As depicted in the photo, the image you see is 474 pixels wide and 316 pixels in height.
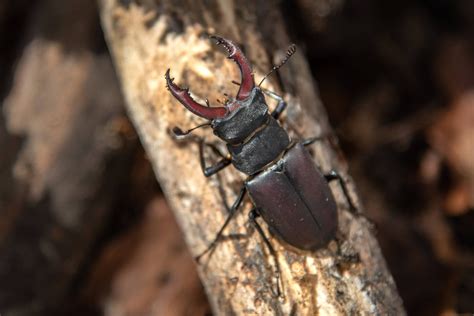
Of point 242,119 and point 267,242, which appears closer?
point 267,242

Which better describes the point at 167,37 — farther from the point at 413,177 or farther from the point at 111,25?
the point at 413,177

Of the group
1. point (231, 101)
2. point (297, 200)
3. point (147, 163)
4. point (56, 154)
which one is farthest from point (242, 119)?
point (147, 163)

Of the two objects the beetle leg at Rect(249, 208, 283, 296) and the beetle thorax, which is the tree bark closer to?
the beetle thorax

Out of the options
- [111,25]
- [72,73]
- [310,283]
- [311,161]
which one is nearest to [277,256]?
[310,283]

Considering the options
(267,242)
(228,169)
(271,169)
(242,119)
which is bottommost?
(267,242)

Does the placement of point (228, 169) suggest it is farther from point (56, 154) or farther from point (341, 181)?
point (56, 154)

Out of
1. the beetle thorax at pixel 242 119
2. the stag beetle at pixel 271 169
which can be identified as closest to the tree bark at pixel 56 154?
the stag beetle at pixel 271 169
